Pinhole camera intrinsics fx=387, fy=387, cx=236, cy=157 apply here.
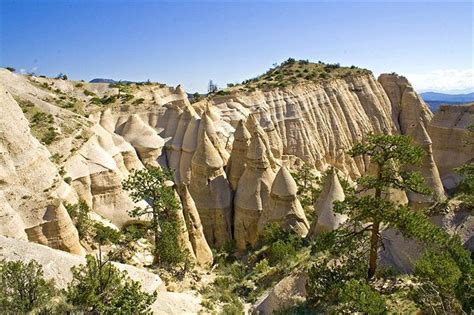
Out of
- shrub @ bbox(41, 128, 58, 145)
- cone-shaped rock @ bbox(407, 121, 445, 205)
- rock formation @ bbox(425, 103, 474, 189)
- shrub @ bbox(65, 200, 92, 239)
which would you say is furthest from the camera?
rock formation @ bbox(425, 103, 474, 189)

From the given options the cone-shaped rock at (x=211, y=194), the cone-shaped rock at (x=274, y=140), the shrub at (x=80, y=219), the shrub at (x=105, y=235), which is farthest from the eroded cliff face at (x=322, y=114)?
the shrub at (x=80, y=219)

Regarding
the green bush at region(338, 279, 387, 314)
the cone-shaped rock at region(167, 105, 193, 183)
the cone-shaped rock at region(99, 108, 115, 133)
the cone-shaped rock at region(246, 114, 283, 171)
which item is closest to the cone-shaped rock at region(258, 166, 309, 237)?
the cone-shaped rock at region(246, 114, 283, 171)

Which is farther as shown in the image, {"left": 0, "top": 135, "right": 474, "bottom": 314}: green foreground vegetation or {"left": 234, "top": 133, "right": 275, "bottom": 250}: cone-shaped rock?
{"left": 234, "top": 133, "right": 275, "bottom": 250}: cone-shaped rock

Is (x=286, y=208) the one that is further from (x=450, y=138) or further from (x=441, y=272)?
(x=450, y=138)

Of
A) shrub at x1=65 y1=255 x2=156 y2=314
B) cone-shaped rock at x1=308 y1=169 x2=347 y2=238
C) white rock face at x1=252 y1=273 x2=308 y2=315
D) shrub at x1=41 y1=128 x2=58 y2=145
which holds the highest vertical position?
shrub at x1=41 y1=128 x2=58 y2=145

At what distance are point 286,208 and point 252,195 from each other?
367 centimetres

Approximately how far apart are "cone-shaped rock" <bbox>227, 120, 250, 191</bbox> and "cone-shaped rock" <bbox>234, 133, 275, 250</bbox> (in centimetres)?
179

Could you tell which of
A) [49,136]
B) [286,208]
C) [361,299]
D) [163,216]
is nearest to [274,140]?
[286,208]

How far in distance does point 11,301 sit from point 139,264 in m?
8.08

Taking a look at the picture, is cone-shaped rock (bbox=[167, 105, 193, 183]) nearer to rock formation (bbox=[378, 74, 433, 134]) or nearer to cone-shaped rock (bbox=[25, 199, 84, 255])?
cone-shaped rock (bbox=[25, 199, 84, 255])

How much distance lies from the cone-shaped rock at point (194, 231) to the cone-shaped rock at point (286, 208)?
13.4 feet

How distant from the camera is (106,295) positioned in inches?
399

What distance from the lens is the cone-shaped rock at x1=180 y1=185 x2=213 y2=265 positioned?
2089 cm

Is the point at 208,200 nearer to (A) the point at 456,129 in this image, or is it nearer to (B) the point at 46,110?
(B) the point at 46,110
